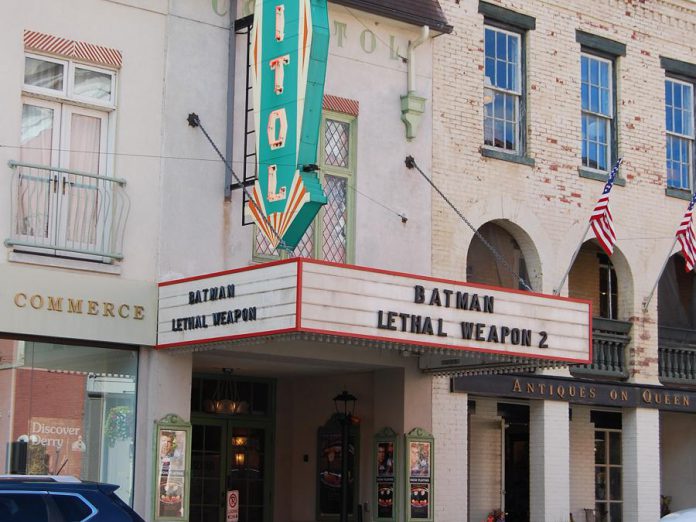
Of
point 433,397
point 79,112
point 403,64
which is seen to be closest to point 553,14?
point 403,64

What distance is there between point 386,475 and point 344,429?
95 cm

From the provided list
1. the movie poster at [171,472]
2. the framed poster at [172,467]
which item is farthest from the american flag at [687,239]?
the movie poster at [171,472]

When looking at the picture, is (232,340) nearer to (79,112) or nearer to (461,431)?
(79,112)

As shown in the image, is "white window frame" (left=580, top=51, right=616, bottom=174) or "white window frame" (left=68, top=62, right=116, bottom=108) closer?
"white window frame" (left=68, top=62, right=116, bottom=108)

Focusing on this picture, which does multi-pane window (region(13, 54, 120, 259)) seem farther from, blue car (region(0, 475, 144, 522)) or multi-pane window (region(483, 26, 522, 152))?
multi-pane window (region(483, 26, 522, 152))

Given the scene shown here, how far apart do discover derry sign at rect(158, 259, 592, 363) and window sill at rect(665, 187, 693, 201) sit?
20.5ft

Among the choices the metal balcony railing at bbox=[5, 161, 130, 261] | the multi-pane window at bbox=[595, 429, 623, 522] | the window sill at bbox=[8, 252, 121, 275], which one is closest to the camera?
the window sill at bbox=[8, 252, 121, 275]

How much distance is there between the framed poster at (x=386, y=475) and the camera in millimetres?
19172

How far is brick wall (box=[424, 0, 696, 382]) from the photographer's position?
801 inches

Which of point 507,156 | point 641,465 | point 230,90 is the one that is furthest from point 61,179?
point 641,465

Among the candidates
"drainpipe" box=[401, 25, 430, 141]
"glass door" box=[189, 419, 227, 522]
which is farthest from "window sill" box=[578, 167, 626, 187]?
"glass door" box=[189, 419, 227, 522]

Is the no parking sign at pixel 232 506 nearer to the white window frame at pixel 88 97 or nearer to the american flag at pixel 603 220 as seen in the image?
the white window frame at pixel 88 97

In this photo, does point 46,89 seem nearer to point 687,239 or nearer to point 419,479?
point 419,479

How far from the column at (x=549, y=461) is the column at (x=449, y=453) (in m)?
1.52
